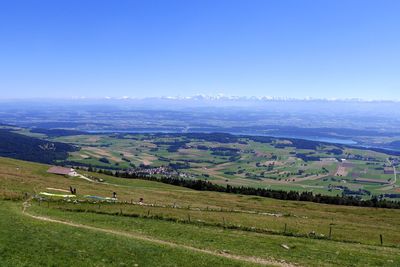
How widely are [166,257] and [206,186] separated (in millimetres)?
101351

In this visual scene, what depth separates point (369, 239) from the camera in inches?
2083

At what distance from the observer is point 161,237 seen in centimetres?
4138

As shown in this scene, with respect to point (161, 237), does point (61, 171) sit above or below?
below

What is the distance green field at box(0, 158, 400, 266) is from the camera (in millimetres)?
30736

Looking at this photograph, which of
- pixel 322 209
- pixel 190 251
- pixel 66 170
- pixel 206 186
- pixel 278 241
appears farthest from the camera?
pixel 206 186

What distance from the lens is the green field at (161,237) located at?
30.7 m

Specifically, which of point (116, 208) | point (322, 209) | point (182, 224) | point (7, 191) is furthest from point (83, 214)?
point (322, 209)

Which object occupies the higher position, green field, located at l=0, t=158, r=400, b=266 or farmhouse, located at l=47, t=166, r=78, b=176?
green field, located at l=0, t=158, r=400, b=266

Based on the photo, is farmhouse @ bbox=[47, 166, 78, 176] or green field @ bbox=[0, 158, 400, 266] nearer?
green field @ bbox=[0, 158, 400, 266]

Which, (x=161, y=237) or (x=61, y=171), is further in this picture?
(x=61, y=171)

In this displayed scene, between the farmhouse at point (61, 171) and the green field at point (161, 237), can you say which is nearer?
the green field at point (161, 237)

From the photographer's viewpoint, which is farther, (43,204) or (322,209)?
(322,209)

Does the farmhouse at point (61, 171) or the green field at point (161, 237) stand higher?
the green field at point (161, 237)

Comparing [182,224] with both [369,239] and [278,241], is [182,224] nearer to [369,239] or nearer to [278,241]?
[278,241]
